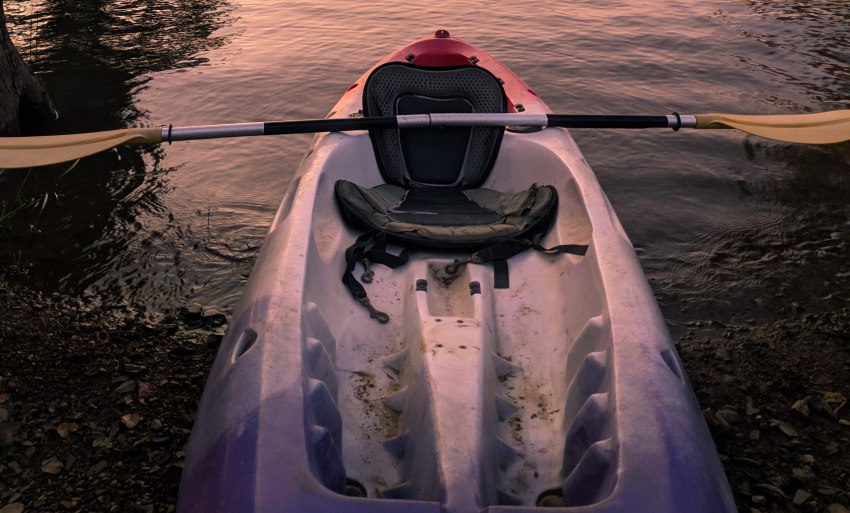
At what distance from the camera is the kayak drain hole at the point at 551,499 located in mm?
2277

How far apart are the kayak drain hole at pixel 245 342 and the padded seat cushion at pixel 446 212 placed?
51.3 inches

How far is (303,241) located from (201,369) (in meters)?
0.93

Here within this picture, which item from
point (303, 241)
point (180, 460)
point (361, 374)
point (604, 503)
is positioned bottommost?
point (180, 460)

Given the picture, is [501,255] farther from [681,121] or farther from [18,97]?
[18,97]

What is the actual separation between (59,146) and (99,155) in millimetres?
2462

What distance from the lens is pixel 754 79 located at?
770cm

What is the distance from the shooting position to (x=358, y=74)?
8297 mm

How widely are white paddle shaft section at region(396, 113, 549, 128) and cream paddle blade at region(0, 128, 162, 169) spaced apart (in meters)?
1.43

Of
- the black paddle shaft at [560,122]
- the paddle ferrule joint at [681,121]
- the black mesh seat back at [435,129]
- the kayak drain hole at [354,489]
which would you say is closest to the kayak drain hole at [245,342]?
the kayak drain hole at [354,489]

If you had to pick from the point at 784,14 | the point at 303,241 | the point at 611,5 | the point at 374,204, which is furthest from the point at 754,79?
the point at 303,241

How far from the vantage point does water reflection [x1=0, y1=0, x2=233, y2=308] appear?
173 inches

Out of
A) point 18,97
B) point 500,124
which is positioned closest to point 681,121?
point 500,124

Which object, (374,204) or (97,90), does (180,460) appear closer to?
(374,204)

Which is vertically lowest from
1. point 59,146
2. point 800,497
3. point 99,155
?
point 800,497
